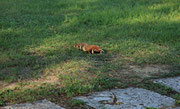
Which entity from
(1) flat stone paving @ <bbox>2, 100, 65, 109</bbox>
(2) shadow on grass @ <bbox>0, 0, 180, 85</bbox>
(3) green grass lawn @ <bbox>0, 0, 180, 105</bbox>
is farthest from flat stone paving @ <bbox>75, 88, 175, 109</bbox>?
(2) shadow on grass @ <bbox>0, 0, 180, 85</bbox>

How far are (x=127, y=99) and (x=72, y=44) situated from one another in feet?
7.73

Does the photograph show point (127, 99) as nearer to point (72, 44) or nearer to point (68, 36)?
point (72, 44)

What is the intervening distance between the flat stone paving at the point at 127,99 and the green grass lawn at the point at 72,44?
0.20 m

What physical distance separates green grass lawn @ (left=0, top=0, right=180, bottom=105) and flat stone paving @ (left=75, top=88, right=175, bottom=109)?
0.20 meters

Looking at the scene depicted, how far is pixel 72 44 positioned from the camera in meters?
5.25

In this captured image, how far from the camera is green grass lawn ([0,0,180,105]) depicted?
3.53 metres

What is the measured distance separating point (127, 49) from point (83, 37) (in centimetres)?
110

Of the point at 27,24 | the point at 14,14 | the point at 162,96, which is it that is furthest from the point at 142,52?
Answer: the point at 14,14

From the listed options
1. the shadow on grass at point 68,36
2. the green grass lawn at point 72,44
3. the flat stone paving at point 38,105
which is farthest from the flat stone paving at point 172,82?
the flat stone paving at point 38,105

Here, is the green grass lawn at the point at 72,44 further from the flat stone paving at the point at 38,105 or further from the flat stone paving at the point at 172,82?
the flat stone paving at the point at 172,82

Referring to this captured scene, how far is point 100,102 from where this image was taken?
3008mm

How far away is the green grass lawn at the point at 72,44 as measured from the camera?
353 cm

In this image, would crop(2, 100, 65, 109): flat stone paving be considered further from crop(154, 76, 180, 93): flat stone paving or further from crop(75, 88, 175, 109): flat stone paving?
crop(154, 76, 180, 93): flat stone paving

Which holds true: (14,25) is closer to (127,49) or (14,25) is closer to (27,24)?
(27,24)
